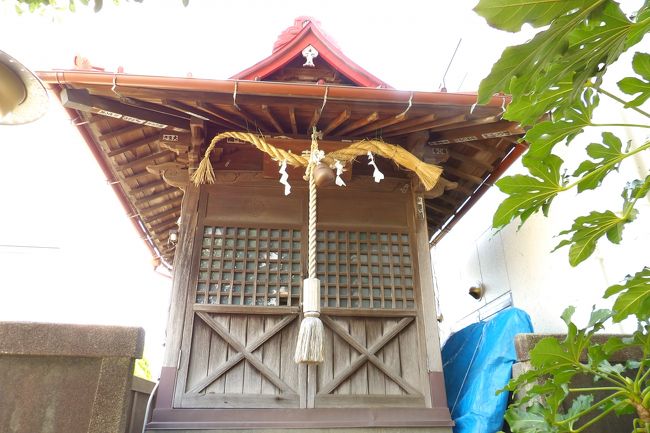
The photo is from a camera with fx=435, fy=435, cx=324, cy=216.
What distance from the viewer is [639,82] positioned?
1.66m

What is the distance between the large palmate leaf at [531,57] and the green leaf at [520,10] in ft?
0.08

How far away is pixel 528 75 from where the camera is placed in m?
1.30

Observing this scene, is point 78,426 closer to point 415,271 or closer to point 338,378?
point 338,378

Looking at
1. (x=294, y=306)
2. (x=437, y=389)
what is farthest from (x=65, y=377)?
(x=437, y=389)

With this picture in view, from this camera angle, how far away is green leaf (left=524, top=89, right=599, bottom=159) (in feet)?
5.76

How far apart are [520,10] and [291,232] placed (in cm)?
368

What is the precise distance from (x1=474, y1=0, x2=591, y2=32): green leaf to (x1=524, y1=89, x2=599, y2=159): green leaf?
604 mm

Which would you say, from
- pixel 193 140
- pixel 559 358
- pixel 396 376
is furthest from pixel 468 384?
pixel 193 140

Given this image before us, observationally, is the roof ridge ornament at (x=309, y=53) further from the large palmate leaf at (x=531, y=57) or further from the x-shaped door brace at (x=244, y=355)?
the large palmate leaf at (x=531, y=57)

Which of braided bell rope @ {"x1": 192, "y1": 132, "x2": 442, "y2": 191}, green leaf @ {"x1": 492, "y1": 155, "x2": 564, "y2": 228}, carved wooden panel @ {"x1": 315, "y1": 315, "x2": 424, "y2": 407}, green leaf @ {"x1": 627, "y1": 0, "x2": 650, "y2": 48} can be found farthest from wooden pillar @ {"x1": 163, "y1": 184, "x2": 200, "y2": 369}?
green leaf @ {"x1": 627, "y1": 0, "x2": 650, "y2": 48}

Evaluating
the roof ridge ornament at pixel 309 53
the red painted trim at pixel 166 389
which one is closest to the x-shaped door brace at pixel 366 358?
the red painted trim at pixel 166 389

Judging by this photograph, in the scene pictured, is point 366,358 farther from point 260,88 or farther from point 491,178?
point 491,178

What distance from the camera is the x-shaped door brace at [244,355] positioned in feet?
13.0

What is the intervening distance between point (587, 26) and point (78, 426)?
3446 mm
